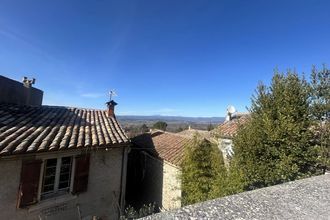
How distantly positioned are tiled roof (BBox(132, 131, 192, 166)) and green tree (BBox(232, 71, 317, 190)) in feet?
12.3

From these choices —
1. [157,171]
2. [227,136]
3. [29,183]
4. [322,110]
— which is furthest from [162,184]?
[322,110]

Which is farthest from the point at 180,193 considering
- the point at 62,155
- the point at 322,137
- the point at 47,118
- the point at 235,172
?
the point at 47,118

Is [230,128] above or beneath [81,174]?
above

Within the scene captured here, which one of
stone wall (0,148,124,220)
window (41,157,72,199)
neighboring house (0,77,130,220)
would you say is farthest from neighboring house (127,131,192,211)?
window (41,157,72,199)

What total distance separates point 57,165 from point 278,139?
30.6ft

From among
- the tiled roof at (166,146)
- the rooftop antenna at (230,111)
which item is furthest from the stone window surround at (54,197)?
the rooftop antenna at (230,111)

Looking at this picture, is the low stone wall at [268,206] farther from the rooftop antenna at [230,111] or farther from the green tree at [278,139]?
the rooftop antenna at [230,111]

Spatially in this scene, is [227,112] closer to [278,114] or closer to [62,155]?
[278,114]

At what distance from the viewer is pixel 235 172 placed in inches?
359

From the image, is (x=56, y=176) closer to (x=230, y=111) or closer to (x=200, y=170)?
(x=200, y=170)

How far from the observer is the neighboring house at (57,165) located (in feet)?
26.5

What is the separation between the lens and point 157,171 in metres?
14.0

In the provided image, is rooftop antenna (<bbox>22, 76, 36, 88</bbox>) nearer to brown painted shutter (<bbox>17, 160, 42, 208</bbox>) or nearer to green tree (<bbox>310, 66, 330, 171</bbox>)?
brown painted shutter (<bbox>17, 160, 42, 208</bbox>)

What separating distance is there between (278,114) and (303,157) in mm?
1861
